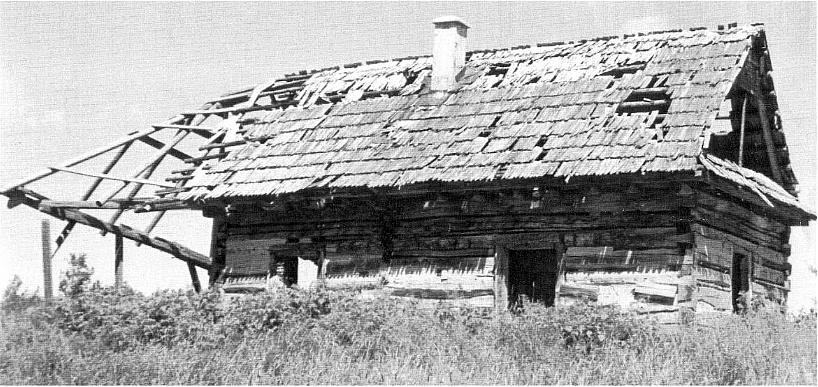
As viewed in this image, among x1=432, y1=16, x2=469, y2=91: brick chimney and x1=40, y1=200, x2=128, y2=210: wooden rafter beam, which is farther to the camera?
x1=432, y1=16, x2=469, y2=91: brick chimney

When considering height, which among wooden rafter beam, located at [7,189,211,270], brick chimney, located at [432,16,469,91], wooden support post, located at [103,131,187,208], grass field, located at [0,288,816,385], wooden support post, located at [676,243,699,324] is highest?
brick chimney, located at [432,16,469,91]

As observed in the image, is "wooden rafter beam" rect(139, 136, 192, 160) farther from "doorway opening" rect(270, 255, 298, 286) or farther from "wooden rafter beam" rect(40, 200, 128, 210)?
"doorway opening" rect(270, 255, 298, 286)

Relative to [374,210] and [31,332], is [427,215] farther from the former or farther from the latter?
[31,332]

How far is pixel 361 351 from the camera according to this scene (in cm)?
1505

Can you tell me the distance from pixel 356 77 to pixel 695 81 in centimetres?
642

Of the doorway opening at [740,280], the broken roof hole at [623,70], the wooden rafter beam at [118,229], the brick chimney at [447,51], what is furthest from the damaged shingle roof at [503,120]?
the doorway opening at [740,280]

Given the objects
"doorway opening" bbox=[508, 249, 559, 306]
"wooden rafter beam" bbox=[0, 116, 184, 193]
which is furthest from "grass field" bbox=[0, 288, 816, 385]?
"doorway opening" bbox=[508, 249, 559, 306]

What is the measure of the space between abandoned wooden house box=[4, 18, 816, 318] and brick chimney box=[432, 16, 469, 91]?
29 millimetres

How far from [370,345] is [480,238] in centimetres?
357

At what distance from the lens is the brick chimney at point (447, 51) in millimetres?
20547

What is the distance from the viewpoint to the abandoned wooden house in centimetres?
1691

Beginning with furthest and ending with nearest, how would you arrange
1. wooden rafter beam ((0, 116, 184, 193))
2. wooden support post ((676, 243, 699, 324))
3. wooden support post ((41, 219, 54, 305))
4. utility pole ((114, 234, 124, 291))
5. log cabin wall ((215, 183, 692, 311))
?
utility pole ((114, 234, 124, 291)) → wooden rafter beam ((0, 116, 184, 193)) → wooden support post ((41, 219, 54, 305)) → log cabin wall ((215, 183, 692, 311)) → wooden support post ((676, 243, 699, 324))

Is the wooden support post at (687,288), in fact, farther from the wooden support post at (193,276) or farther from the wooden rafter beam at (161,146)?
the wooden rafter beam at (161,146)

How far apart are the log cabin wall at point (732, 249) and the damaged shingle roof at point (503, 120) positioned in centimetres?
132
